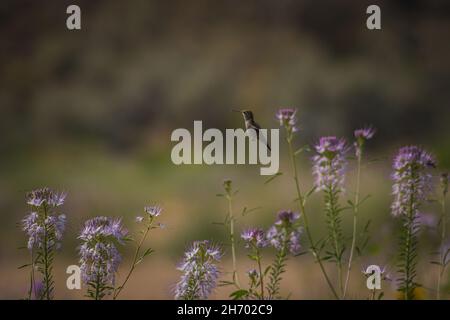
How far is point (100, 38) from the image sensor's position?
28.4 meters

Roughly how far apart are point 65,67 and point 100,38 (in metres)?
1.61

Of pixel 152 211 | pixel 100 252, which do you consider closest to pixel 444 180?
pixel 152 211

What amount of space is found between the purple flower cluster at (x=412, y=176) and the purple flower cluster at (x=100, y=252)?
4.24 ft

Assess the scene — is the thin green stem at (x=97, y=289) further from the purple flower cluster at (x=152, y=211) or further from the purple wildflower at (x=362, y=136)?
the purple wildflower at (x=362, y=136)

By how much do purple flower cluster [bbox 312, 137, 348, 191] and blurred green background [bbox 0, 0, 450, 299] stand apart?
17184mm

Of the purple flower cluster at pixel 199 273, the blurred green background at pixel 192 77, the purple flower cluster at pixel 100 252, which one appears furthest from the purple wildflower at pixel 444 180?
the blurred green background at pixel 192 77

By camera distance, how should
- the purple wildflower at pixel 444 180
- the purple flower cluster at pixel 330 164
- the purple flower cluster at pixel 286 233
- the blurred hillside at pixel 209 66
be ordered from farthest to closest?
the blurred hillside at pixel 209 66 < the purple wildflower at pixel 444 180 < the purple flower cluster at pixel 330 164 < the purple flower cluster at pixel 286 233

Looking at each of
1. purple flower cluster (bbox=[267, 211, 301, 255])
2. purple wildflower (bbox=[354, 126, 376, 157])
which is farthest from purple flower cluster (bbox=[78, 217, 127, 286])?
purple wildflower (bbox=[354, 126, 376, 157])

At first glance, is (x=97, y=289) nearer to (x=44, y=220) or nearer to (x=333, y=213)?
(x=44, y=220)

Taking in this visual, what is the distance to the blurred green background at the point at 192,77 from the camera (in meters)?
24.5

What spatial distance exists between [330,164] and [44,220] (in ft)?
4.27

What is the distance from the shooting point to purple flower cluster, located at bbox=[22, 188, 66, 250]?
339 cm

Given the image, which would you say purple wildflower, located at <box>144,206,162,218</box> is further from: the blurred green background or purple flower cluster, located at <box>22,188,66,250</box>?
the blurred green background

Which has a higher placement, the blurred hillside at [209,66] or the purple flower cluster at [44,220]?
the blurred hillside at [209,66]
